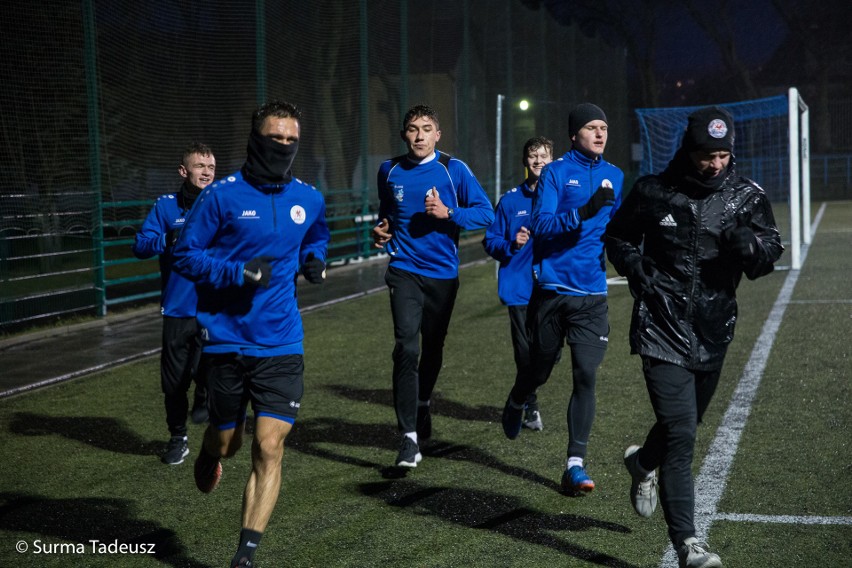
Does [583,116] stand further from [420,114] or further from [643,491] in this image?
[643,491]

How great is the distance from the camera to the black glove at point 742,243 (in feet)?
14.4

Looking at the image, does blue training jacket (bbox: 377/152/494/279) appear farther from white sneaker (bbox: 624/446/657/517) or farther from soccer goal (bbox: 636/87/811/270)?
soccer goal (bbox: 636/87/811/270)

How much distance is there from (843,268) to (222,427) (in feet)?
50.3

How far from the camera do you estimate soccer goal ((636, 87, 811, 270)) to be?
18.3 metres

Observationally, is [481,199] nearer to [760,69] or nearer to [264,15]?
[264,15]

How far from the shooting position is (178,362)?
690 centimetres

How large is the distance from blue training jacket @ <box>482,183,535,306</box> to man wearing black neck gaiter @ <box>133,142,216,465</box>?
2067 mm

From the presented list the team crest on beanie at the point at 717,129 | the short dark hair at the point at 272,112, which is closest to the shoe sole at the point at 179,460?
the short dark hair at the point at 272,112

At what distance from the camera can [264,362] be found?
4.86 m

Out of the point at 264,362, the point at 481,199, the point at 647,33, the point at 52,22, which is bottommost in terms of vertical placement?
the point at 264,362

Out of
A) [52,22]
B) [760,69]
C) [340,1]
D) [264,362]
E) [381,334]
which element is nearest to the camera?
[264,362]

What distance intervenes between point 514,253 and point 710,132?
340 cm

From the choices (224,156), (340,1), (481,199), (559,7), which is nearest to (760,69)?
(559,7)

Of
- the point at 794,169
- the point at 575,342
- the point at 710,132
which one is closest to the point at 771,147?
the point at 794,169
